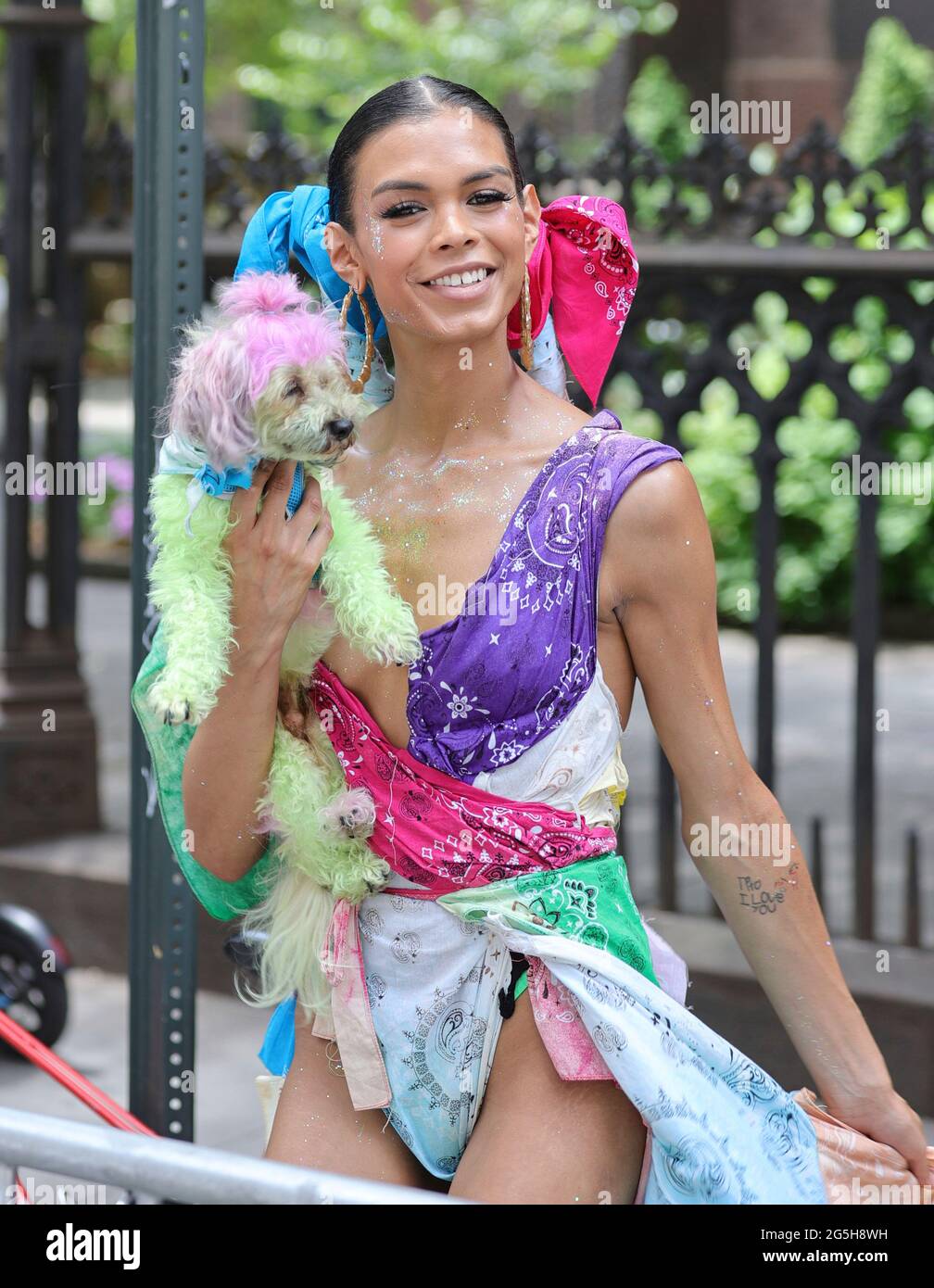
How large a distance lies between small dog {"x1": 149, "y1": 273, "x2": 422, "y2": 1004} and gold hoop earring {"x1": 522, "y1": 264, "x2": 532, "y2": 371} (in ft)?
1.08

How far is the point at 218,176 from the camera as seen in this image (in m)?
5.56

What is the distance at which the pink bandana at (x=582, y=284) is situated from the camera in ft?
7.96

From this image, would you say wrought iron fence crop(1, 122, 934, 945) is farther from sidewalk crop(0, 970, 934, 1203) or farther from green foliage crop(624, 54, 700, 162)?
green foliage crop(624, 54, 700, 162)


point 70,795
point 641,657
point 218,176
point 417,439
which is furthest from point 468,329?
point 70,795

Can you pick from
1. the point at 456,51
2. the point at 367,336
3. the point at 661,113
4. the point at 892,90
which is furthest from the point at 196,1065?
the point at 661,113

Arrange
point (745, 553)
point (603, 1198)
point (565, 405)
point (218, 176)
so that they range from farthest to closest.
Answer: point (745, 553) < point (218, 176) < point (565, 405) < point (603, 1198)

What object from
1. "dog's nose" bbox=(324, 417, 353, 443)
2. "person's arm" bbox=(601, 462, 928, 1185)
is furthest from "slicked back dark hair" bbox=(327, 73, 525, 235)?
"person's arm" bbox=(601, 462, 928, 1185)

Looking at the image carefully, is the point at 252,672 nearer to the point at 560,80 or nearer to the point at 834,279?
the point at 834,279

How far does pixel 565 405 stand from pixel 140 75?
43.2 inches

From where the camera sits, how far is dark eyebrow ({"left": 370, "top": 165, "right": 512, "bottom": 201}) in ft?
7.13

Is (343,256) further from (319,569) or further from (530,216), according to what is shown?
(319,569)

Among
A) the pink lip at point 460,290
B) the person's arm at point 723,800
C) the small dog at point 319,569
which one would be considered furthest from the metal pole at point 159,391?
the person's arm at point 723,800

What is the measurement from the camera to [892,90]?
12.5 metres

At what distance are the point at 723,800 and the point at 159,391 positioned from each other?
1.29 m
